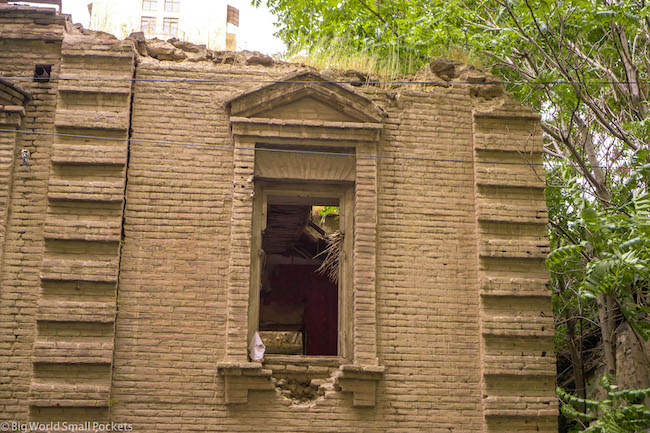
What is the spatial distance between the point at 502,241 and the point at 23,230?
593cm

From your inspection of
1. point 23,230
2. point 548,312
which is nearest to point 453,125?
point 548,312

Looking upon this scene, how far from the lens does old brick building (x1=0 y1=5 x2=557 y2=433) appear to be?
28.3ft

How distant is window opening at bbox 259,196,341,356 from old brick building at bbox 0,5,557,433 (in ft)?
16.5

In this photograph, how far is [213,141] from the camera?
9.45 m

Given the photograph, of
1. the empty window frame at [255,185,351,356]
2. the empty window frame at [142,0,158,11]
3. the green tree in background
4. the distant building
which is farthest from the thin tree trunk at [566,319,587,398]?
the empty window frame at [142,0,158,11]

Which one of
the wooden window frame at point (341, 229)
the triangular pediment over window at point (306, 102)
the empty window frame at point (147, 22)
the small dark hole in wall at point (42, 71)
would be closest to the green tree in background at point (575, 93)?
the triangular pediment over window at point (306, 102)

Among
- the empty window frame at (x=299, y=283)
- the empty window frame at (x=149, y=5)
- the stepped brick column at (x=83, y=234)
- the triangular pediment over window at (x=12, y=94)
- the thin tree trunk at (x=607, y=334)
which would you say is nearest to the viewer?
the stepped brick column at (x=83, y=234)

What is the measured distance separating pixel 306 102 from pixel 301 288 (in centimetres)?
753

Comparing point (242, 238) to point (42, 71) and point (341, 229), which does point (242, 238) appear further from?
point (42, 71)

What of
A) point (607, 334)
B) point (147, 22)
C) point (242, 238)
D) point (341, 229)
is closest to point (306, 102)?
point (341, 229)

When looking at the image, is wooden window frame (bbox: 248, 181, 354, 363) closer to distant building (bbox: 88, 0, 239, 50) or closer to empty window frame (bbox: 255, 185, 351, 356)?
empty window frame (bbox: 255, 185, 351, 356)

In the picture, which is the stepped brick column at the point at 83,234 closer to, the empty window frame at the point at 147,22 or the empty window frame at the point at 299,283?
the empty window frame at the point at 299,283

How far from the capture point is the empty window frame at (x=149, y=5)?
Answer: 4191cm

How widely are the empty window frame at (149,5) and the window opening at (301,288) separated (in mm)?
29125
